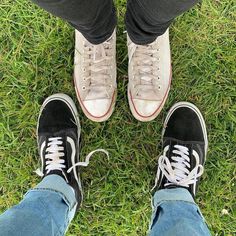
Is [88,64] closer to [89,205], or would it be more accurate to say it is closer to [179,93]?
[179,93]

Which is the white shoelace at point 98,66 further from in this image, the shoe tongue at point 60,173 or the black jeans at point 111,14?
the shoe tongue at point 60,173

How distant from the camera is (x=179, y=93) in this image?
138 cm

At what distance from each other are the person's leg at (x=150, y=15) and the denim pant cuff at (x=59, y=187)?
505 millimetres

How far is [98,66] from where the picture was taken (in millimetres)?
1271

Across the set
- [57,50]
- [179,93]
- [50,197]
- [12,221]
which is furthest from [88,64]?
[12,221]

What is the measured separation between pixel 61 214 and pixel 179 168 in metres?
0.45

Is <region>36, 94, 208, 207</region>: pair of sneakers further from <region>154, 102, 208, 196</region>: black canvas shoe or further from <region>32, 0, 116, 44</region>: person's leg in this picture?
<region>32, 0, 116, 44</region>: person's leg

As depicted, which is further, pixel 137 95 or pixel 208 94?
pixel 208 94

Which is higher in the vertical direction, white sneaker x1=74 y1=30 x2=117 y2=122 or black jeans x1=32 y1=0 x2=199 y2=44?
black jeans x1=32 y1=0 x2=199 y2=44

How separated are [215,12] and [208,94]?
29cm

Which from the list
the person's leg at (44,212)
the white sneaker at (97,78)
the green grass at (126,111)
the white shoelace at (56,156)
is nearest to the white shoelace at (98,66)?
the white sneaker at (97,78)

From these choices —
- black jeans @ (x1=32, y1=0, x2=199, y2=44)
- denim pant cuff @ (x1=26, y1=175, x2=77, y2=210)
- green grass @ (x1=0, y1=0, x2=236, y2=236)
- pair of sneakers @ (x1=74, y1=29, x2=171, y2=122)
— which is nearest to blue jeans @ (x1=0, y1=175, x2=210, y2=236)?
denim pant cuff @ (x1=26, y1=175, x2=77, y2=210)

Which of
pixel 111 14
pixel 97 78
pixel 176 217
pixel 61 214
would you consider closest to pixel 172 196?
pixel 176 217

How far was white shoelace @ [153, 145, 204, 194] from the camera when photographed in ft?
4.19
